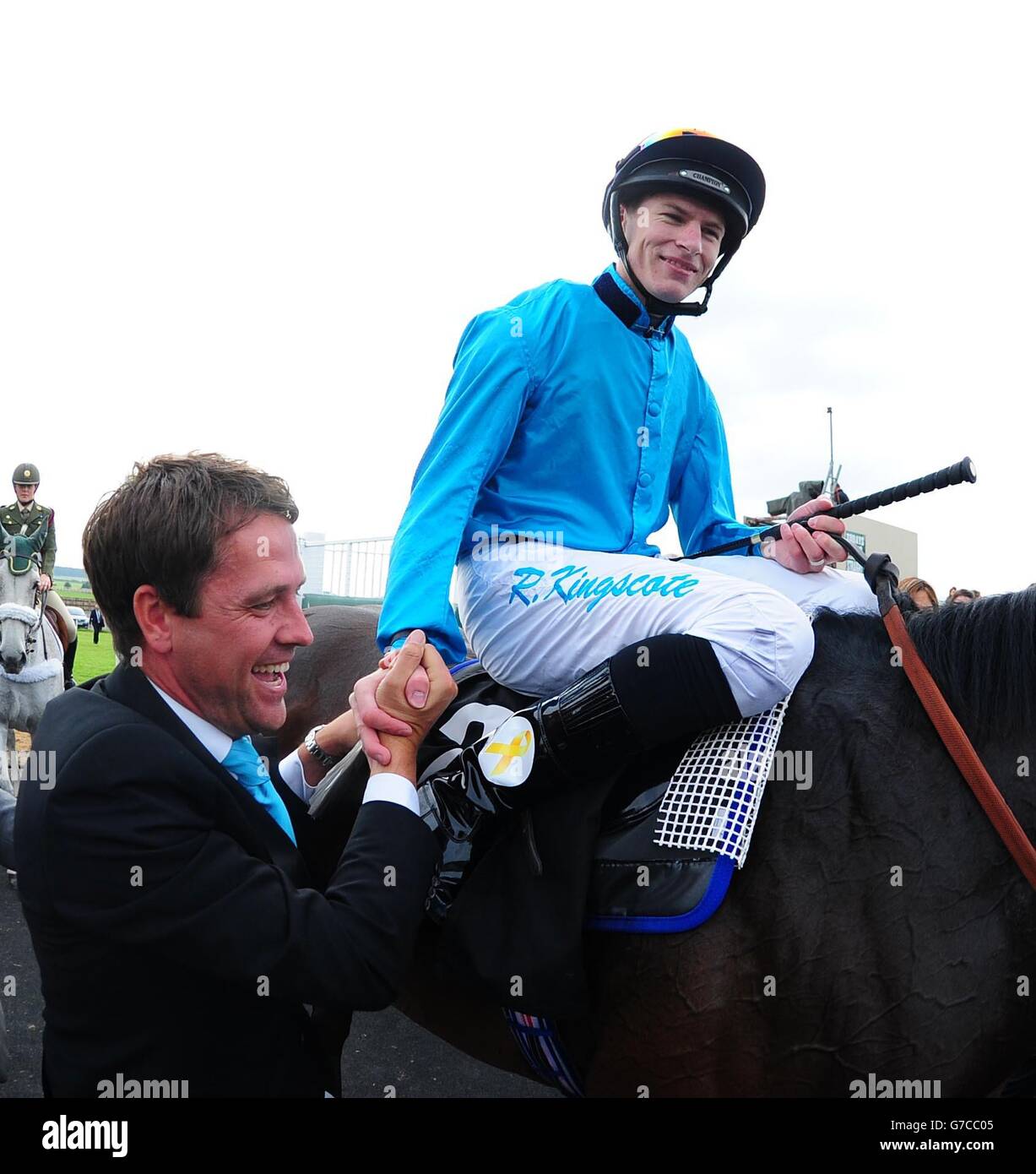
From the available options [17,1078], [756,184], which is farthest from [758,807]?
[17,1078]

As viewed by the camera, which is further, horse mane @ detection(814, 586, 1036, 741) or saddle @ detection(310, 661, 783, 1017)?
horse mane @ detection(814, 586, 1036, 741)

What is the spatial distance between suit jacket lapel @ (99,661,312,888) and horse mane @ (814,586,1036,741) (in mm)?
1384

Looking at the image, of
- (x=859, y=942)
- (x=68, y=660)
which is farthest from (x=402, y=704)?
(x=68, y=660)

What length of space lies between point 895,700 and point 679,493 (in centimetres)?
108

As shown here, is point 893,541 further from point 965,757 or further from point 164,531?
point 164,531

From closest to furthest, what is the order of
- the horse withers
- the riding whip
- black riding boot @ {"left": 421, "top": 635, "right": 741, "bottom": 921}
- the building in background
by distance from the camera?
black riding boot @ {"left": 421, "top": 635, "right": 741, "bottom": 921} < the riding whip < the horse withers < the building in background

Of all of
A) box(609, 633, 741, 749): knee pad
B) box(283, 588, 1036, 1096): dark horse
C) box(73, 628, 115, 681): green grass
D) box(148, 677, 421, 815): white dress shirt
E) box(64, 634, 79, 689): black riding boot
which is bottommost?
box(73, 628, 115, 681): green grass

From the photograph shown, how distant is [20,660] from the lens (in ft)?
22.7

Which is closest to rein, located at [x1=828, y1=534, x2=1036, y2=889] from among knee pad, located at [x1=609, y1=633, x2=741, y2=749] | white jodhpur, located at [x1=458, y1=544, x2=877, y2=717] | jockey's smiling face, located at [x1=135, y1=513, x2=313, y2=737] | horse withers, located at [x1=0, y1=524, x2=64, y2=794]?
white jodhpur, located at [x1=458, y1=544, x2=877, y2=717]

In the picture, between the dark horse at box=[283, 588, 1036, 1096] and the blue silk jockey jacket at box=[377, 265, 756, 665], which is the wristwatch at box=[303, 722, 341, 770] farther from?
the dark horse at box=[283, 588, 1036, 1096]

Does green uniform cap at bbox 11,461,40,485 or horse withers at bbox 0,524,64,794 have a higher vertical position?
green uniform cap at bbox 11,461,40,485

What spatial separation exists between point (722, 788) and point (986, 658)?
650mm

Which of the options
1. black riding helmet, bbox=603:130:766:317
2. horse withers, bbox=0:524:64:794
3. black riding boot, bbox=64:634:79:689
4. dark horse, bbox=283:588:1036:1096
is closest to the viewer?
dark horse, bbox=283:588:1036:1096

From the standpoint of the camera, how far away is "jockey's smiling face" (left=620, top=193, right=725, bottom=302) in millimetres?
2330
